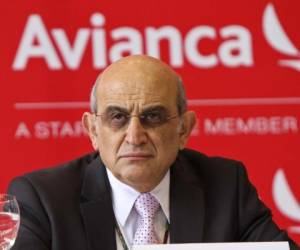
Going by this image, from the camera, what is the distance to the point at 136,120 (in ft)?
7.60

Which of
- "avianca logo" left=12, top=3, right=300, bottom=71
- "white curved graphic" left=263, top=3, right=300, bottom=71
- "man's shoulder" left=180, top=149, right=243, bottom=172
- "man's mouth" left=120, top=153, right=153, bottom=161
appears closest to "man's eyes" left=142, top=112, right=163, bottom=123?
"man's mouth" left=120, top=153, right=153, bottom=161

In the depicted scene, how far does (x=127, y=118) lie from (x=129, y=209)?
34 centimetres

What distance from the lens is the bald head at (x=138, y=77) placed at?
2.38 metres

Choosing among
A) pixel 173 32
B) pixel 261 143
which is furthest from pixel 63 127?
pixel 261 143

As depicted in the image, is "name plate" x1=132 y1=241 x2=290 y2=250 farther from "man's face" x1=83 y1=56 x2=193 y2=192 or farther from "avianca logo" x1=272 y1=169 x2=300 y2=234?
"avianca logo" x1=272 y1=169 x2=300 y2=234

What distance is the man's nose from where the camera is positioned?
2.29 m

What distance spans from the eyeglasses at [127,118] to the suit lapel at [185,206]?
13.3 inches

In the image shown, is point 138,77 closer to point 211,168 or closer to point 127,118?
point 127,118

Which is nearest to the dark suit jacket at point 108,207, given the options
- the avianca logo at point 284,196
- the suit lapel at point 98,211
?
Answer: the suit lapel at point 98,211

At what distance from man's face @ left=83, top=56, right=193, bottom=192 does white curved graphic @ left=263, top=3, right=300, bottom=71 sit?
1727 millimetres

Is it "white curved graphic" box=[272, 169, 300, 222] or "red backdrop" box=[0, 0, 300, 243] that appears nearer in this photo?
"red backdrop" box=[0, 0, 300, 243]

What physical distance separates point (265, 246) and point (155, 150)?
58 centimetres

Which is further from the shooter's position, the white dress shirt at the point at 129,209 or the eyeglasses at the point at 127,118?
the white dress shirt at the point at 129,209

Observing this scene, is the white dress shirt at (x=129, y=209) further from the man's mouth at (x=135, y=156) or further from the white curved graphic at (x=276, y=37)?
the white curved graphic at (x=276, y=37)
